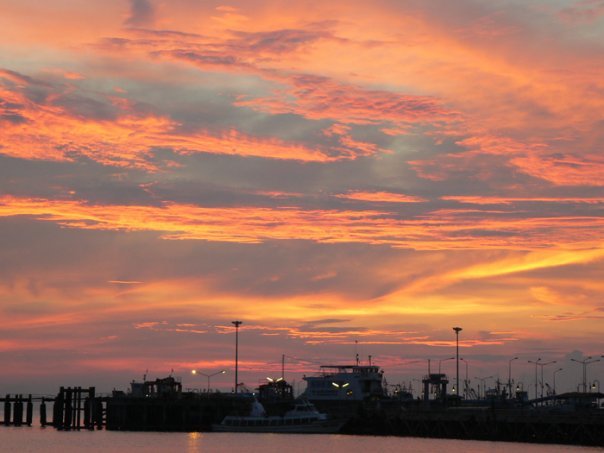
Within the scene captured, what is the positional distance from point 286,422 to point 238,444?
547 inches

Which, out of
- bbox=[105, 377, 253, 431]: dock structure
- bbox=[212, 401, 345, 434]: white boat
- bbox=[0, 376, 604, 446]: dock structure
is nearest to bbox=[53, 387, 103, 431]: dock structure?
bbox=[0, 376, 604, 446]: dock structure

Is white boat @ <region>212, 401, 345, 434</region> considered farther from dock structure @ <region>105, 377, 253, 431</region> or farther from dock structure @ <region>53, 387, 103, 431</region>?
dock structure @ <region>53, 387, 103, 431</region>

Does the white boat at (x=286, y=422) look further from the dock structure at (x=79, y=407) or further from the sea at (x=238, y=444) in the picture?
the dock structure at (x=79, y=407)

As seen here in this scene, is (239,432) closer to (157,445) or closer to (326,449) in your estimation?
(157,445)

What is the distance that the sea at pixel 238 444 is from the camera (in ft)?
472

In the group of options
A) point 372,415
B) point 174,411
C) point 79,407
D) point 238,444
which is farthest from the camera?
point 79,407

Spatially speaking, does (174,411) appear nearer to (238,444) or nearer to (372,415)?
(238,444)

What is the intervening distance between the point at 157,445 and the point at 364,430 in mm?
32159

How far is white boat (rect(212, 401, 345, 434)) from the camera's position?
170125 mm

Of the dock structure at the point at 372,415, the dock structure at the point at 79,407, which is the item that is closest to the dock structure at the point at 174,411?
the dock structure at the point at 372,415

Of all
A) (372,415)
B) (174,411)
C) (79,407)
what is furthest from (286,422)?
(79,407)

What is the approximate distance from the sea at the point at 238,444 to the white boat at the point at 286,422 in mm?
1496

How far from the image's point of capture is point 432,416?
161000 mm

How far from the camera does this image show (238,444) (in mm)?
159500
